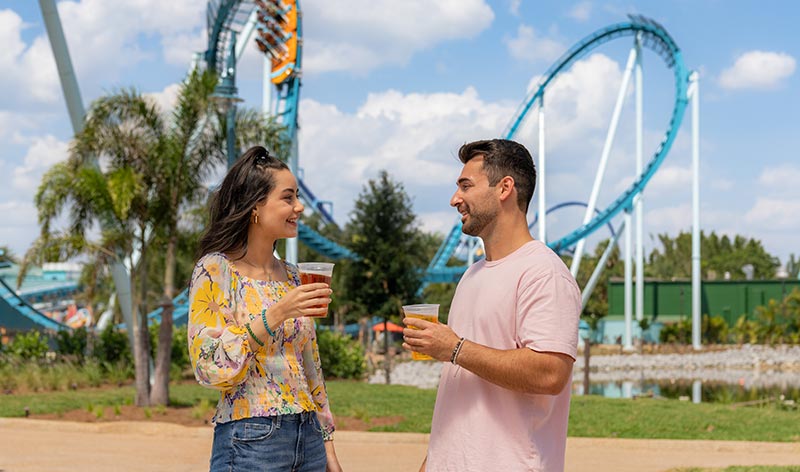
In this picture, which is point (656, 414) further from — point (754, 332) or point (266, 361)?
point (754, 332)

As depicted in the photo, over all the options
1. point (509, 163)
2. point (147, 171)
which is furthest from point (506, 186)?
point (147, 171)

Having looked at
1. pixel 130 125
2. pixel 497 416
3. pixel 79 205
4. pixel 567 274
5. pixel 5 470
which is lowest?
pixel 5 470

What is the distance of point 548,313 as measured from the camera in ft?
7.56

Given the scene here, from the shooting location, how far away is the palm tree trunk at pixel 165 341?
11836 millimetres

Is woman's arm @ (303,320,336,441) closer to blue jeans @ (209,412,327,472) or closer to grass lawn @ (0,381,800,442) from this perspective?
blue jeans @ (209,412,327,472)

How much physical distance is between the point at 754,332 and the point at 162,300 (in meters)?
27.6

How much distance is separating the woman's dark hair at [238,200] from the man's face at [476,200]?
1.85 ft

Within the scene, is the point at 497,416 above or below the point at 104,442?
above

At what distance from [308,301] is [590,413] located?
8818 mm

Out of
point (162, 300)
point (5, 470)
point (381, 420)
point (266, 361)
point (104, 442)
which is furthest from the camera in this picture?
point (162, 300)

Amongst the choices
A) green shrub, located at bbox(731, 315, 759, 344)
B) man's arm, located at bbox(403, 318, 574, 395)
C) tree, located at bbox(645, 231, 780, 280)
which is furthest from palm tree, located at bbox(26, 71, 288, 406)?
tree, located at bbox(645, 231, 780, 280)

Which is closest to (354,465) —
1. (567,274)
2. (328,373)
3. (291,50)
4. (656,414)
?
(656,414)

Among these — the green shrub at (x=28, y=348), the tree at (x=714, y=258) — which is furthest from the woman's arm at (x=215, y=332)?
the tree at (x=714, y=258)

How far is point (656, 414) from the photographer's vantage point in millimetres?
10883
